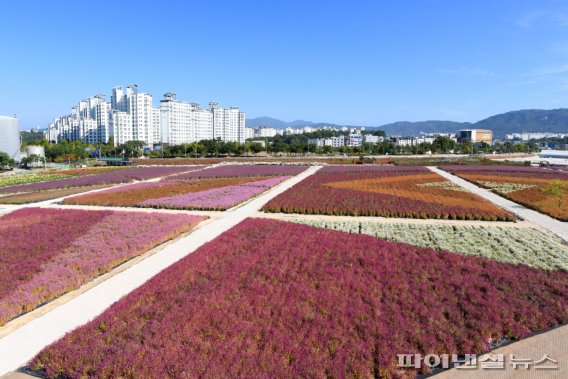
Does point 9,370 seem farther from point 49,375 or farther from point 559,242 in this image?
point 559,242

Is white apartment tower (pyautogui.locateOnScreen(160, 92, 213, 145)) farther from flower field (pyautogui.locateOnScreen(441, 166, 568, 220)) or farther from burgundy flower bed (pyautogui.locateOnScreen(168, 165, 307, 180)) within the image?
flower field (pyautogui.locateOnScreen(441, 166, 568, 220))

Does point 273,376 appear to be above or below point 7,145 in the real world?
below

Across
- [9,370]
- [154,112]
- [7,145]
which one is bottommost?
[9,370]

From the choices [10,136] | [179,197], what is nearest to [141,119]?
[10,136]

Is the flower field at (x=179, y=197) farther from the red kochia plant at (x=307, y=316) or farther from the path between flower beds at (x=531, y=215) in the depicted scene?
the path between flower beds at (x=531, y=215)

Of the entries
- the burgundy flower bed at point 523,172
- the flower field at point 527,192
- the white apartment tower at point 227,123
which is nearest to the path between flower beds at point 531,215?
the flower field at point 527,192

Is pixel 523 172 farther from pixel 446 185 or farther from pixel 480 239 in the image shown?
pixel 480 239

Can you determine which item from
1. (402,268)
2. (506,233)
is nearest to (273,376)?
(402,268)
